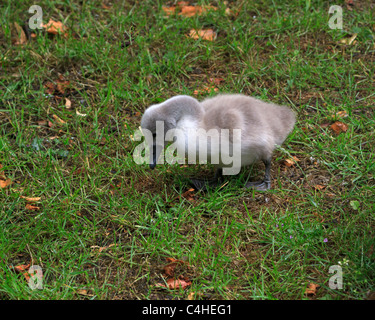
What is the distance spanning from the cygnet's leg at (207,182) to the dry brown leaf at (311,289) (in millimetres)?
1322

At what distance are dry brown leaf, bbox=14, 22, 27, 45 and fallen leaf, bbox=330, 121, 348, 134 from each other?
12.0ft

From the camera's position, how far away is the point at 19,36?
6172mm

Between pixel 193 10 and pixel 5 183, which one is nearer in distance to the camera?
pixel 5 183

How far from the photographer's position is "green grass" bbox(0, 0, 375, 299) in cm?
392

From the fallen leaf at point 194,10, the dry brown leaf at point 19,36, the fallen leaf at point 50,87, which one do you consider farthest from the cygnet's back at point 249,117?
the dry brown leaf at point 19,36

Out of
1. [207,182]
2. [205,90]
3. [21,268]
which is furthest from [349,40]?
[21,268]

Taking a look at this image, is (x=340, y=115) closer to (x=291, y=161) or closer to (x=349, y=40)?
(x=291, y=161)

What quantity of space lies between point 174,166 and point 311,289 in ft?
5.85

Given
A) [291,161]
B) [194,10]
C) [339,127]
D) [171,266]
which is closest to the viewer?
[171,266]

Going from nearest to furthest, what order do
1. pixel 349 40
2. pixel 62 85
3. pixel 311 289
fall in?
pixel 311 289 < pixel 62 85 < pixel 349 40

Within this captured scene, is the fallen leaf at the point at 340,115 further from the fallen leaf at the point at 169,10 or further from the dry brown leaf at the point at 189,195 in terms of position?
the fallen leaf at the point at 169,10

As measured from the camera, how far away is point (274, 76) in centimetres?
571
